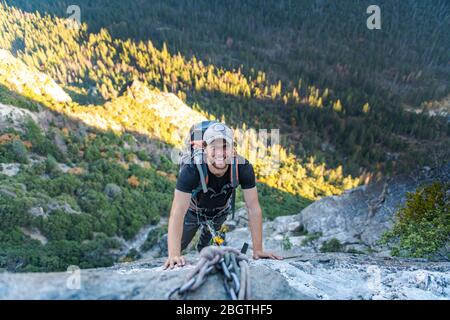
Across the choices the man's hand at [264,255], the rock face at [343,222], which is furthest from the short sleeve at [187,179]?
the rock face at [343,222]

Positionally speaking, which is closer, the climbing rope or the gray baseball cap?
the climbing rope

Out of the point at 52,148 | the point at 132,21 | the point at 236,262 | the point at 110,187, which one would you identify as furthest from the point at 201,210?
the point at 132,21

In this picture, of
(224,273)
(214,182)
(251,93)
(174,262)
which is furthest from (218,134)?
(251,93)

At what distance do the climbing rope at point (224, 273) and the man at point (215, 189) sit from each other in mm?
853

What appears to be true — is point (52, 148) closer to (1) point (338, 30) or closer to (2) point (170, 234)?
(2) point (170, 234)

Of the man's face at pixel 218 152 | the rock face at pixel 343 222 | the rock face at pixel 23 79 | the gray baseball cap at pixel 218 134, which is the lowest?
the rock face at pixel 343 222

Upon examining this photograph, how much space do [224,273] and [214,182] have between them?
5.96ft

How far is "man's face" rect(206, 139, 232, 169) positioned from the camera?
3211 mm

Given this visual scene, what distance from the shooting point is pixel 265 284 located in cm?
223

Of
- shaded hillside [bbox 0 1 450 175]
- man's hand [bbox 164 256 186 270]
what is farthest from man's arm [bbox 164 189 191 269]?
shaded hillside [bbox 0 1 450 175]

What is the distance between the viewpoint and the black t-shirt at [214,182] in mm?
3395

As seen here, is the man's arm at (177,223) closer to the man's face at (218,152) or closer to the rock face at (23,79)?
the man's face at (218,152)

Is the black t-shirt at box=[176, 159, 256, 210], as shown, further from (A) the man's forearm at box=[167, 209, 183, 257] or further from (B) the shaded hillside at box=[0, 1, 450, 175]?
(B) the shaded hillside at box=[0, 1, 450, 175]
